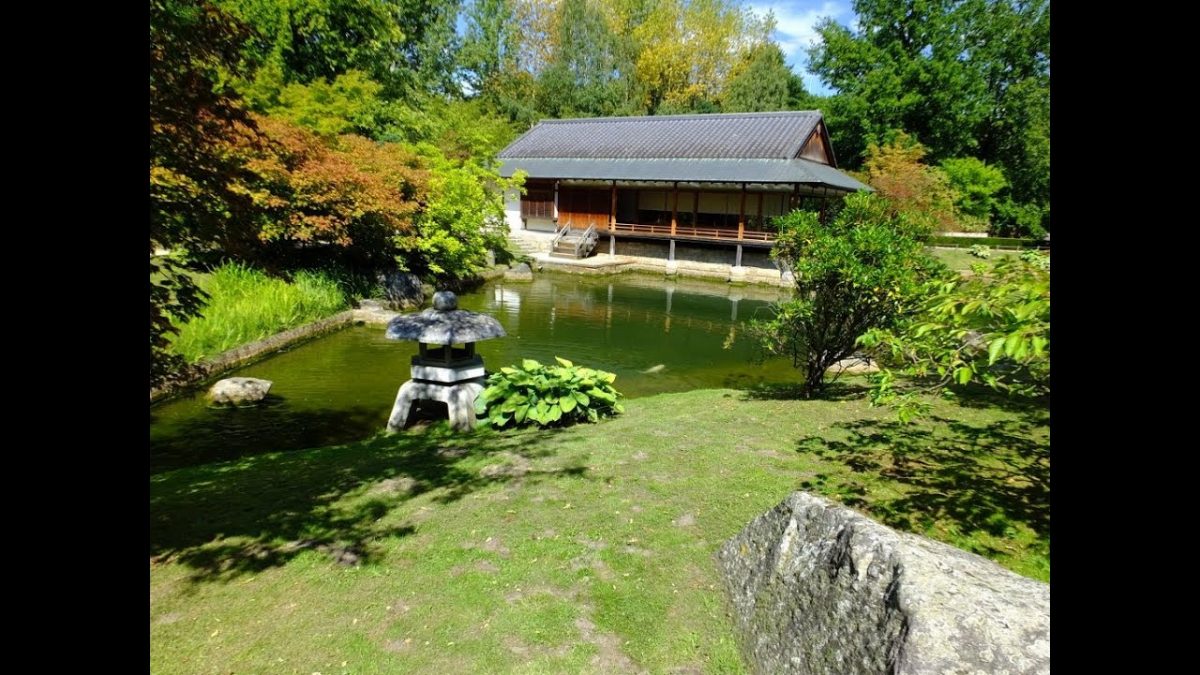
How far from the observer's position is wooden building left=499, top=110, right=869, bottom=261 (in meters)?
22.2

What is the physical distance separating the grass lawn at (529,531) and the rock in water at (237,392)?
85.3 inches

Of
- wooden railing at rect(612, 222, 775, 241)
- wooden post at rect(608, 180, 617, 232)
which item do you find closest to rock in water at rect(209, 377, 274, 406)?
wooden railing at rect(612, 222, 775, 241)

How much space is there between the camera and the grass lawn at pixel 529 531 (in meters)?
2.91

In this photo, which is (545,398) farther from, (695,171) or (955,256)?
(955,256)

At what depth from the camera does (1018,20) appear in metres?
28.5

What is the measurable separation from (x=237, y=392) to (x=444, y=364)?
2700 millimetres

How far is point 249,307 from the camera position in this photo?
1048cm

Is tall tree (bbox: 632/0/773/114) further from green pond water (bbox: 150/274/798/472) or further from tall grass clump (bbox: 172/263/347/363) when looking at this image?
tall grass clump (bbox: 172/263/347/363)

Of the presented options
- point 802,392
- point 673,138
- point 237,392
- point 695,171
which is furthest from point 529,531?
point 673,138

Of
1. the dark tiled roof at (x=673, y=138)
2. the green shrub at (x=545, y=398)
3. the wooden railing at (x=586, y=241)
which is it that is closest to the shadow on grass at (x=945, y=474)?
the green shrub at (x=545, y=398)

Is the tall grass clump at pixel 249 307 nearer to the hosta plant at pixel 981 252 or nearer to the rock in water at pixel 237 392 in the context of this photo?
the rock in water at pixel 237 392

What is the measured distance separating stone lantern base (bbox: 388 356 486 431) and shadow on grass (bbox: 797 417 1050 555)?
3.58 m
